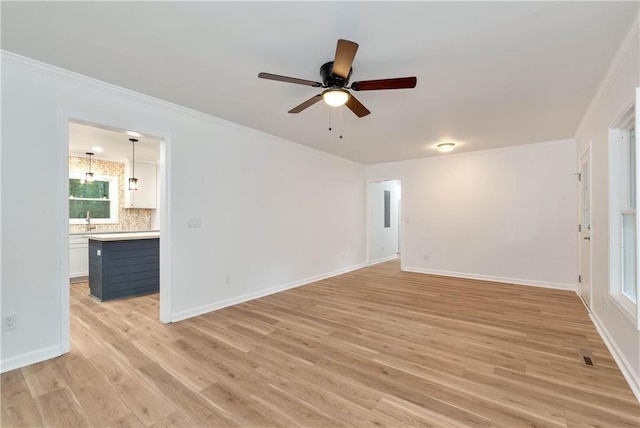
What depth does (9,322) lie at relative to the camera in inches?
91.0

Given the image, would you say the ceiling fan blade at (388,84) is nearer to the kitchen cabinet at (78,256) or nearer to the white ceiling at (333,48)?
the white ceiling at (333,48)

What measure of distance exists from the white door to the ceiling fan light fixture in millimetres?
3425

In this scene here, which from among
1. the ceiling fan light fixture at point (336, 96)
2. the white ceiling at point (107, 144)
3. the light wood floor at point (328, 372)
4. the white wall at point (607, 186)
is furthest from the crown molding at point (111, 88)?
the white wall at point (607, 186)

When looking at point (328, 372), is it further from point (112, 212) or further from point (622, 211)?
point (112, 212)

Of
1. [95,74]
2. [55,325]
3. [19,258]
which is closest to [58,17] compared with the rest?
[95,74]

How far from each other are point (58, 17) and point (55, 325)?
2.46m

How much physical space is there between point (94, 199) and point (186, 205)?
425 cm

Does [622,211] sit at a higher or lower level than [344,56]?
lower

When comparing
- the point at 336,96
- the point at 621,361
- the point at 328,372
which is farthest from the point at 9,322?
the point at 621,361

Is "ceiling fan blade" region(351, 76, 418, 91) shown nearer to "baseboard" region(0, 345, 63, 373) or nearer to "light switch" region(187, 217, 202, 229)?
"light switch" region(187, 217, 202, 229)

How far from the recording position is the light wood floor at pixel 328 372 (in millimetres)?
1802

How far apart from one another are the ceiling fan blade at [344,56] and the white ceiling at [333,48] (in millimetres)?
218

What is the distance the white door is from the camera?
→ 3674 millimetres

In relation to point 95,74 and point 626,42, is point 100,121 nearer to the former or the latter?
point 95,74
